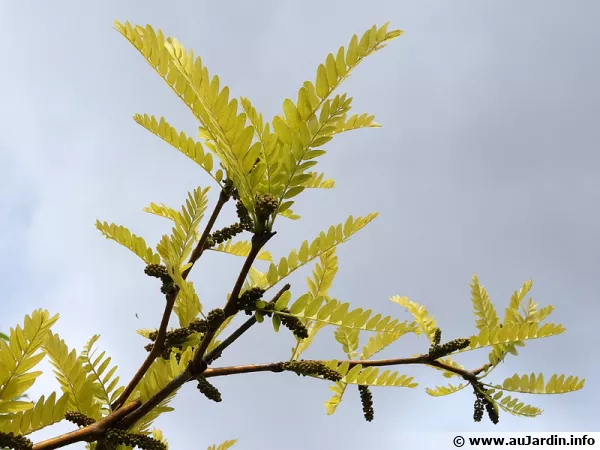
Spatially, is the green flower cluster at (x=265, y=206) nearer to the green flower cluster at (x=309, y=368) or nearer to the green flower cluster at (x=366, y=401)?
the green flower cluster at (x=309, y=368)

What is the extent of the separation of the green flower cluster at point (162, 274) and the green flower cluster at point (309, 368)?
49 cm

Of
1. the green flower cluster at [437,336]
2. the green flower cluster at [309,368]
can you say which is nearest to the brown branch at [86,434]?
the green flower cluster at [309,368]

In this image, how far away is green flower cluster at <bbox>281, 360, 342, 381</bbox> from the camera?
5.24 ft

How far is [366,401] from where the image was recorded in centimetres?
205

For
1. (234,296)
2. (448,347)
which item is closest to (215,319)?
(234,296)

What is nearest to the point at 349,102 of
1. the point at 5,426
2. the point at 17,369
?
the point at 17,369

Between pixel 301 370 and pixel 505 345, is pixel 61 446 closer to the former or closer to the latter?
pixel 301 370

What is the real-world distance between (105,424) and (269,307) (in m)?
0.62

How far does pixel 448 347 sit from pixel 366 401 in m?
0.42

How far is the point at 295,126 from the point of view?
1419 mm

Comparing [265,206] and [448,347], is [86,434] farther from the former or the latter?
[448,347]

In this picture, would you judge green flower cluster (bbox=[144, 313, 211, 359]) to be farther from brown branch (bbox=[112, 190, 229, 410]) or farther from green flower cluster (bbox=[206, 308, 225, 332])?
green flower cluster (bbox=[206, 308, 225, 332])

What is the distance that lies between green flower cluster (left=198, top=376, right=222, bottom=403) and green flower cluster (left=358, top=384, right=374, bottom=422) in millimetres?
650

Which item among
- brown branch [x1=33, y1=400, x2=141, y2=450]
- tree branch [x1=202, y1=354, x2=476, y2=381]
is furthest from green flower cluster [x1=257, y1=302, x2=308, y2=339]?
brown branch [x1=33, y1=400, x2=141, y2=450]
